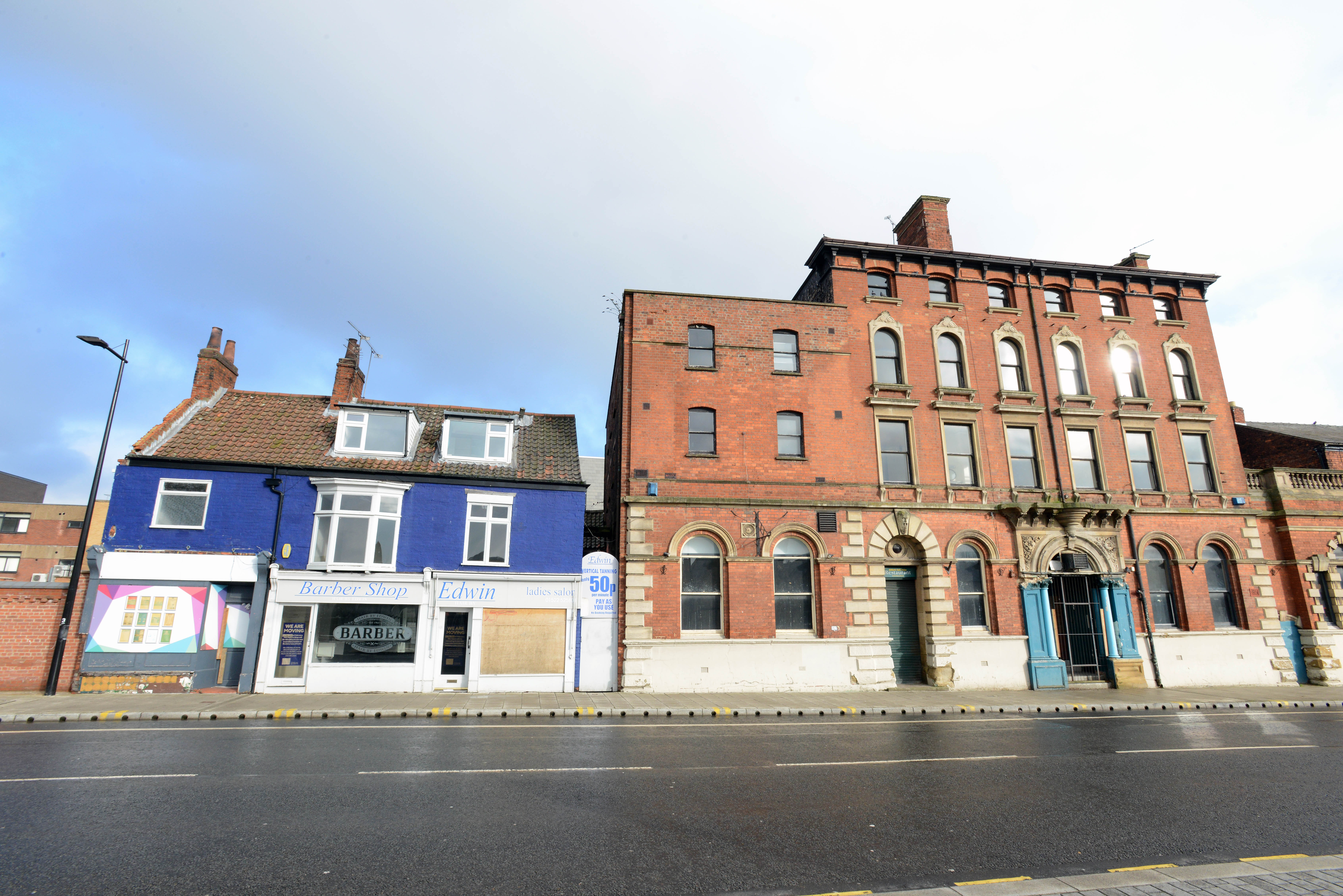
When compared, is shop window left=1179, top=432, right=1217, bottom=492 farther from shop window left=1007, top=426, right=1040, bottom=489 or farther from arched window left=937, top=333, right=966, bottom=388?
arched window left=937, top=333, right=966, bottom=388

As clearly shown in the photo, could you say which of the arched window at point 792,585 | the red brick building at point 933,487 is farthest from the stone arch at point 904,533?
the arched window at point 792,585

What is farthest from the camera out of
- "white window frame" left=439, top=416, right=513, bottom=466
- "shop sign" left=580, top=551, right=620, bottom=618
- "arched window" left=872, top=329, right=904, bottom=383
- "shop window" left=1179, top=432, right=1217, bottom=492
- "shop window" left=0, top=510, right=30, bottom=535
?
"shop window" left=0, top=510, right=30, bottom=535

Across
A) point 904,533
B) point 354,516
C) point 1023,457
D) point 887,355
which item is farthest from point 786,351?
point 354,516

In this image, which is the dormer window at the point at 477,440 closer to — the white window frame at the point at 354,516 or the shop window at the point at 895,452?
the white window frame at the point at 354,516

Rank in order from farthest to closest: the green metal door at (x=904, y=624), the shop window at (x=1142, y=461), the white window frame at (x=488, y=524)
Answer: the shop window at (x=1142, y=461) < the green metal door at (x=904, y=624) < the white window frame at (x=488, y=524)

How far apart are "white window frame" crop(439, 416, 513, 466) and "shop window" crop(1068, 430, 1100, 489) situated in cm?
1955

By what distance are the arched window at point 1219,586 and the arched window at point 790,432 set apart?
15103 mm

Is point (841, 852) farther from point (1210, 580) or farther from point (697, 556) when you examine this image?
point (1210, 580)

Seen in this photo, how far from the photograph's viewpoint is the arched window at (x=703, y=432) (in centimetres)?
2077

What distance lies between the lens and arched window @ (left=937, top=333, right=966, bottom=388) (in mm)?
22875

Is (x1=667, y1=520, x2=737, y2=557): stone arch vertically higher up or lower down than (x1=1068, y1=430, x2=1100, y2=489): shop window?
lower down

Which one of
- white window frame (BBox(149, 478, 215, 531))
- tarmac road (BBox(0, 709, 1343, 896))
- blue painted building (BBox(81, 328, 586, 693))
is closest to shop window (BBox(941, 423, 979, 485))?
tarmac road (BBox(0, 709, 1343, 896))

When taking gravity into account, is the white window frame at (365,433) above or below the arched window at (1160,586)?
above

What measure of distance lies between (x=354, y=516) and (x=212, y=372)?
8.26 meters
